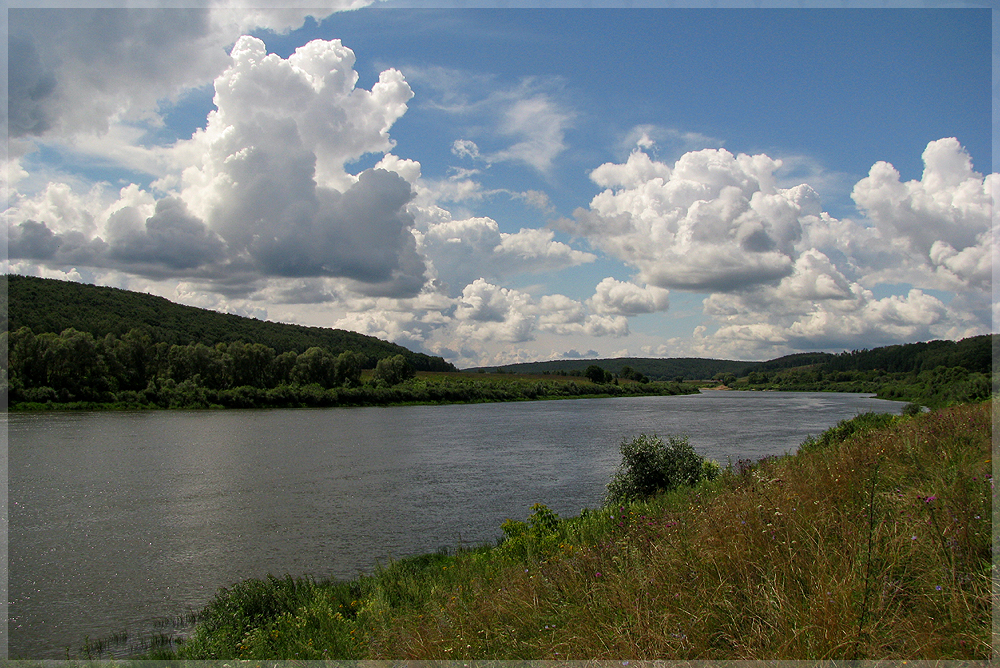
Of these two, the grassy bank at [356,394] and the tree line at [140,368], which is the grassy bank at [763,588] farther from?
Result: the grassy bank at [356,394]

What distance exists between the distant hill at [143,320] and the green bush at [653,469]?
3607 inches

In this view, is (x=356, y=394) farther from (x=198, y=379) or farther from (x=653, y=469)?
(x=653, y=469)

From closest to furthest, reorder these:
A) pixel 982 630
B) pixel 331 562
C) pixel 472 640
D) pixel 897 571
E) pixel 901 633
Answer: pixel 982 630 → pixel 901 633 → pixel 897 571 → pixel 472 640 → pixel 331 562

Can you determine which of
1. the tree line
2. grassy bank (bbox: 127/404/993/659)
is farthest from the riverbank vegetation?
grassy bank (bbox: 127/404/993/659)

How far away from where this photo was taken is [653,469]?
686 inches

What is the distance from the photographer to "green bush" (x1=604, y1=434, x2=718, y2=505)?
55.6 ft

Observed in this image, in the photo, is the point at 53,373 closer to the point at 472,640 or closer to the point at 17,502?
the point at 17,502

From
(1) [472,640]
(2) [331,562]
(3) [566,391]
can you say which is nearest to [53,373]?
(2) [331,562]

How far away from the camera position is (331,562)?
15352 mm

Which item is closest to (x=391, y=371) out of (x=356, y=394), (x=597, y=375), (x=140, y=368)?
(x=356, y=394)

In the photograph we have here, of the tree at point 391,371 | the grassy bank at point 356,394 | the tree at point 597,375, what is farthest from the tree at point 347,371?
the tree at point 597,375

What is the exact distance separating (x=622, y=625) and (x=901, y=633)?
1.95 metres

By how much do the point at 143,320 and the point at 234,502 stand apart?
12606 centimetres

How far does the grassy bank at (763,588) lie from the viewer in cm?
426
